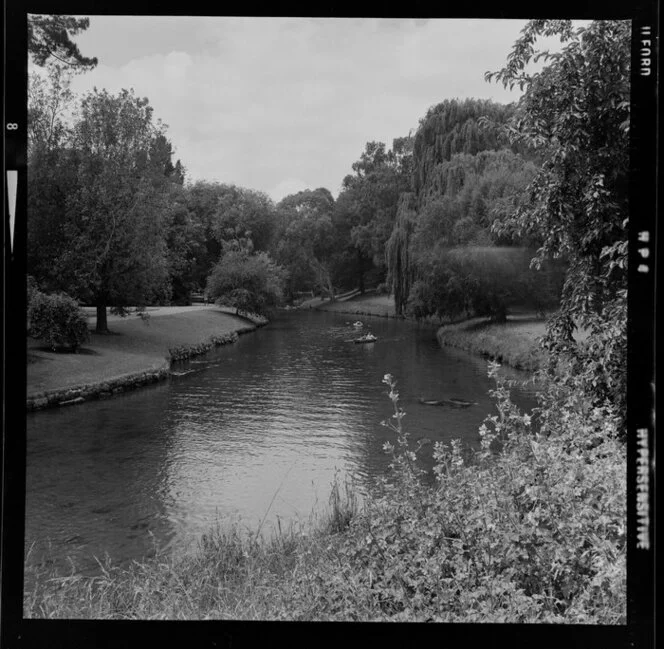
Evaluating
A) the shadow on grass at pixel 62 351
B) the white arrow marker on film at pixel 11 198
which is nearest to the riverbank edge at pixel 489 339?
the shadow on grass at pixel 62 351

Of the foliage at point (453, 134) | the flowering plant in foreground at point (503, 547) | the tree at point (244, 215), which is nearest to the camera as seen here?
the flowering plant in foreground at point (503, 547)

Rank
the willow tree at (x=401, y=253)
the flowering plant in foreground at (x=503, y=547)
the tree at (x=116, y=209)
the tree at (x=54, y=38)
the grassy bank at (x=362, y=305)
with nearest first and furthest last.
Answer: the flowering plant in foreground at (x=503, y=547), the tree at (x=54, y=38), the tree at (x=116, y=209), the willow tree at (x=401, y=253), the grassy bank at (x=362, y=305)

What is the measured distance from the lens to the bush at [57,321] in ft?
9.82

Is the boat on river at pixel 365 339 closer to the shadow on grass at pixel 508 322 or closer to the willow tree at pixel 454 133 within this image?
the shadow on grass at pixel 508 322

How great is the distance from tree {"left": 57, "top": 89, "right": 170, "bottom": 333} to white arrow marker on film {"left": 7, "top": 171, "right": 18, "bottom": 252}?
20.5 inches

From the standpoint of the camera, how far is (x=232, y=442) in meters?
3.73

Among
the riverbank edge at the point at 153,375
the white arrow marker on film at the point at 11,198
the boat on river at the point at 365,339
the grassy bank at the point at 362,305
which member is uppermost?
the white arrow marker on film at the point at 11,198

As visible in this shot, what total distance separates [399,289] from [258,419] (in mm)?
1547

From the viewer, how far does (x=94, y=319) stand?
3.68 meters

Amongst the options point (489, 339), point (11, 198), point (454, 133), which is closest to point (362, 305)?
point (489, 339)

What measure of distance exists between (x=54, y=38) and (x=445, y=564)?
3388 mm

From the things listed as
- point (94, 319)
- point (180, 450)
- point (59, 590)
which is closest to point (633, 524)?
point (180, 450)

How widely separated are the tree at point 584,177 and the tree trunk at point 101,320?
2717mm

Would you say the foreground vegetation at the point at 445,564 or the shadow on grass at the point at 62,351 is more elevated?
the shadow on grass at the point at 62,351
